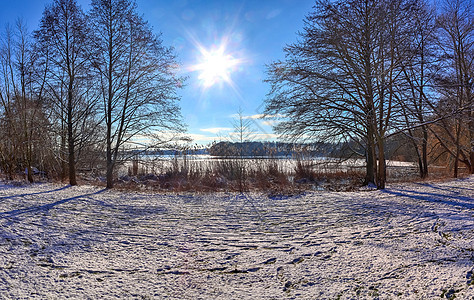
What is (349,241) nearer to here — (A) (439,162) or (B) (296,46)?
(B) (296,46)

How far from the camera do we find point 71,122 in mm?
9266

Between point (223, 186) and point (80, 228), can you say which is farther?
point (223, 186)

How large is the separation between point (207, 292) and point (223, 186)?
7572 mm

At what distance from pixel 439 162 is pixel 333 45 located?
17528 mm

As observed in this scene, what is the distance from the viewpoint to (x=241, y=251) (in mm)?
3582

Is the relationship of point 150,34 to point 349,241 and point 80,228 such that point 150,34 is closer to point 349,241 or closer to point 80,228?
point 80,228

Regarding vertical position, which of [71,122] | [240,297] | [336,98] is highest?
[336,98]

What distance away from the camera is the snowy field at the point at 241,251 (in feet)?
8.28

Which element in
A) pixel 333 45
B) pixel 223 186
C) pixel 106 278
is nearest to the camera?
pixel 106 278

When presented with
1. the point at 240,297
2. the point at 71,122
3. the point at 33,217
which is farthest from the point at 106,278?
the point at 71,122

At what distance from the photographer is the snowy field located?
2.52 meters

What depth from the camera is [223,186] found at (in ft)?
33.3

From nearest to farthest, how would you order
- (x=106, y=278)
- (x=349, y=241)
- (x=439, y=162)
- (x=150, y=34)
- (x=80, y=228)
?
(x=106, y=278) → (x=349, y=241) → (x=80, y=228) → (x=150, y=34) → (x=439, y=162)

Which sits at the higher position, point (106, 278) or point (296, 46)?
point (296, 46)
